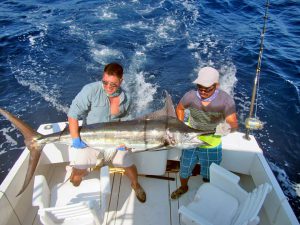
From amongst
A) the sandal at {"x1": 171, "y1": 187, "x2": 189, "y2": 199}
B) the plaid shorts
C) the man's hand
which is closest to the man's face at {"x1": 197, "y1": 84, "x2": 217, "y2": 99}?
the plaid shorts

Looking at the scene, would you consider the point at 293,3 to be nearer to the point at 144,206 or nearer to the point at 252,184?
the point at 252,184

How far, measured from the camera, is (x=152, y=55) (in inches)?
344

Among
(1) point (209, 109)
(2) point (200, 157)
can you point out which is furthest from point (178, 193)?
(1) point (209, 109)

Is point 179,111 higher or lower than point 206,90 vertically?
lower

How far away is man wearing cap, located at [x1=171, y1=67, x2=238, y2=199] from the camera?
9.89 ft

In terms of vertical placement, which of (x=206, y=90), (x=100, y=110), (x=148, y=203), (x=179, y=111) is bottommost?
(x=148, y=203)

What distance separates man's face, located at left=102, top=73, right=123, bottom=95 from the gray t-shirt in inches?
30.5

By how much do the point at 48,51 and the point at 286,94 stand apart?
654 centimetres

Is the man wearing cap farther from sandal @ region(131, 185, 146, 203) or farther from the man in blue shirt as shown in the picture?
the man in blue shirt

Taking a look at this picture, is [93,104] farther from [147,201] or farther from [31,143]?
[147,201]

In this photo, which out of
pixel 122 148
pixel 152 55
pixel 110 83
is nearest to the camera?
pixel 110 83

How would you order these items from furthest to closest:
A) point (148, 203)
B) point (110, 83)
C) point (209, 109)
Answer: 1. point (148, 203)
2. point (209, 109)
3. point (110, 83)

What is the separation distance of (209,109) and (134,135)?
0.82 metres

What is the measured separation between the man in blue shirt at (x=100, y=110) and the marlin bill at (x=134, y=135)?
0.11 meters
